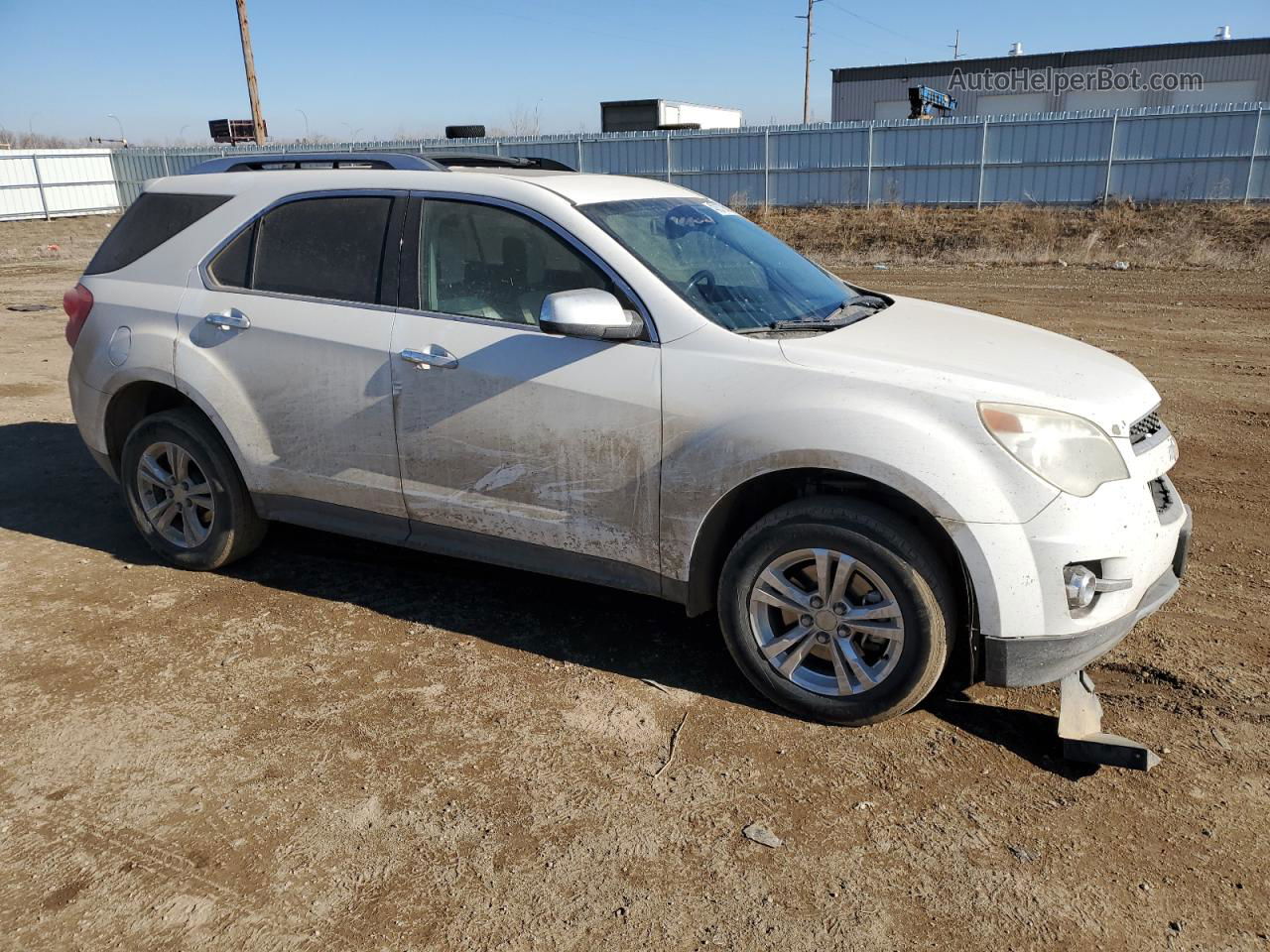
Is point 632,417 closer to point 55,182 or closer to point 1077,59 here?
point 55,182

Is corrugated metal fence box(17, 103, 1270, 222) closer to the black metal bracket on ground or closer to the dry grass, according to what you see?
the dry grass

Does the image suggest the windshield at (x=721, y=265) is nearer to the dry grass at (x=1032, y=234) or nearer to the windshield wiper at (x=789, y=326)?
the windshield wiper at (x=789, y=326)

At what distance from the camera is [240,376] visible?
4.68 metres

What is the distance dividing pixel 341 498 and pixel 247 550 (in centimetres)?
83

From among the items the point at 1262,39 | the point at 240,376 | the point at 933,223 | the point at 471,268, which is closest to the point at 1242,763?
the point at 471,268

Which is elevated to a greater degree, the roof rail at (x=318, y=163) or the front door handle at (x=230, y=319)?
the roof rail at (x=318, y=163)

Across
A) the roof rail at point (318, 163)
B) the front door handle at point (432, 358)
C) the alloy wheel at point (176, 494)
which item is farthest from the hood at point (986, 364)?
the alloy wheel at point (176, 494)

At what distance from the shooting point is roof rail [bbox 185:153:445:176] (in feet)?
14.9

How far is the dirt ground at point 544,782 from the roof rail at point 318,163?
1.99m

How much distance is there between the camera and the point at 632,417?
379 centimetres

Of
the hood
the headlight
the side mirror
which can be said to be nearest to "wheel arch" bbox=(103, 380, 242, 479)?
the side mirror

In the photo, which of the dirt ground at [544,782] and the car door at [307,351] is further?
the car door at [307,351]

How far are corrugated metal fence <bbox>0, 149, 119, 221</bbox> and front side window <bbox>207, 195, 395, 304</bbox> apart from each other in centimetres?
3176

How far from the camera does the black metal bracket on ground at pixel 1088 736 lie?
10.8 feet
